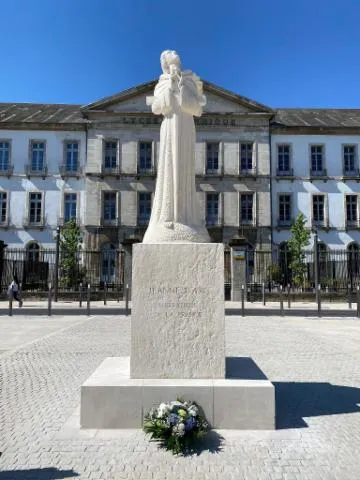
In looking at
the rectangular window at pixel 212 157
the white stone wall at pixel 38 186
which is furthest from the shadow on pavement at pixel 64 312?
the rectangular window at pixel 212 157

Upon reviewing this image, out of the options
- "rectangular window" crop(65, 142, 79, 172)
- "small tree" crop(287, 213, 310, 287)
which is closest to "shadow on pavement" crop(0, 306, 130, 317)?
"small tree" crop(287, 213, 310, 287)

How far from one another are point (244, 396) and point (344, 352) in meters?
5.59

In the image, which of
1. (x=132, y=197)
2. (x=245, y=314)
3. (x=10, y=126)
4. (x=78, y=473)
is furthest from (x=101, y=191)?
(x=78, y=473)

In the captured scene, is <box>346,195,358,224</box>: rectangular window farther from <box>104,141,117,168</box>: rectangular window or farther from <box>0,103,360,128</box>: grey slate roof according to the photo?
<box>104,141,117,168</box>: rectangular window

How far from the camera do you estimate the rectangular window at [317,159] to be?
1419 inches

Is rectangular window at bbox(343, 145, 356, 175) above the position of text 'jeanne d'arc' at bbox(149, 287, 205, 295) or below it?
above

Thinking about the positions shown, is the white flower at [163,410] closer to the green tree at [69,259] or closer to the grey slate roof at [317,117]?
the green tree at [69,259]

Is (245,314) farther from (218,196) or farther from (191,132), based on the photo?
(218,196)

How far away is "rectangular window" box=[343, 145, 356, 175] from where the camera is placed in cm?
3603

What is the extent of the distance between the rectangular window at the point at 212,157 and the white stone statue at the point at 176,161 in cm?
2965

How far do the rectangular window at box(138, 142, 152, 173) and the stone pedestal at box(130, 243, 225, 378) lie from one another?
3064cm

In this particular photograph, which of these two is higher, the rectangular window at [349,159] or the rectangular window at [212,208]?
the rectangular window at [349,159]

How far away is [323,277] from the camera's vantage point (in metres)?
A: 28.7

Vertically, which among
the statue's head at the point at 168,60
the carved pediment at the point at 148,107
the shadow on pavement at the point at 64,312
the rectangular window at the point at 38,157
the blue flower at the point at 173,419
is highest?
the carved pediment at the point at 148,107
